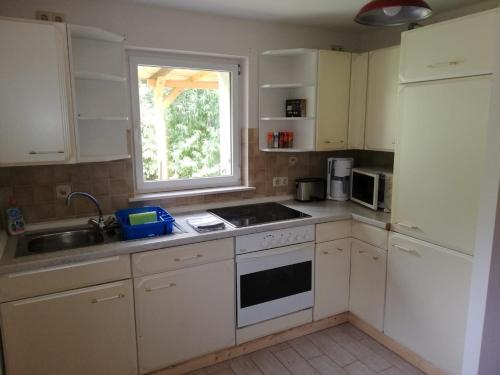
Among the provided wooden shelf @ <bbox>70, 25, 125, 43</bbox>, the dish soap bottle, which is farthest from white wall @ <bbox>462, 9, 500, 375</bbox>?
the dish soap bottle

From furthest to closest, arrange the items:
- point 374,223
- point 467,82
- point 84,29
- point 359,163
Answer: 1. point 359,163
2. point 374,223
3. point 84,29
4. point 467,82

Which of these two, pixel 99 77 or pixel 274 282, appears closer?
pixel 99 77

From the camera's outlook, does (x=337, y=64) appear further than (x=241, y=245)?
Yes

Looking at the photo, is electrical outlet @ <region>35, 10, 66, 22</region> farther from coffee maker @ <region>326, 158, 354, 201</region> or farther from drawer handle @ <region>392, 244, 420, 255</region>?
drawer handle @ <region>392, 244, 420, 255</region>

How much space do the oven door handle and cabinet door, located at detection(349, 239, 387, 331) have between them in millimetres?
370

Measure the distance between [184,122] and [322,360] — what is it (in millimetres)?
1894

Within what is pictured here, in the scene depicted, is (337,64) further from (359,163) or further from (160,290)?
(160,290)

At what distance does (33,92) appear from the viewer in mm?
1811

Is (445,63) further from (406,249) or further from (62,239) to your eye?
(62,239)

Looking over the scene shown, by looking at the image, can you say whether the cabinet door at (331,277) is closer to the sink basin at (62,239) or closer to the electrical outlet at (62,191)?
the sink basin at (62,239)

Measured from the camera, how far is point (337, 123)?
8.86 ft

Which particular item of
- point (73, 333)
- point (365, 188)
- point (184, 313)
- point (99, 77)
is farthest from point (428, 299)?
point (99, 77)

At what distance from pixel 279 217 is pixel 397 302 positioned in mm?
916

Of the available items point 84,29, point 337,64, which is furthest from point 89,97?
point 337,64
